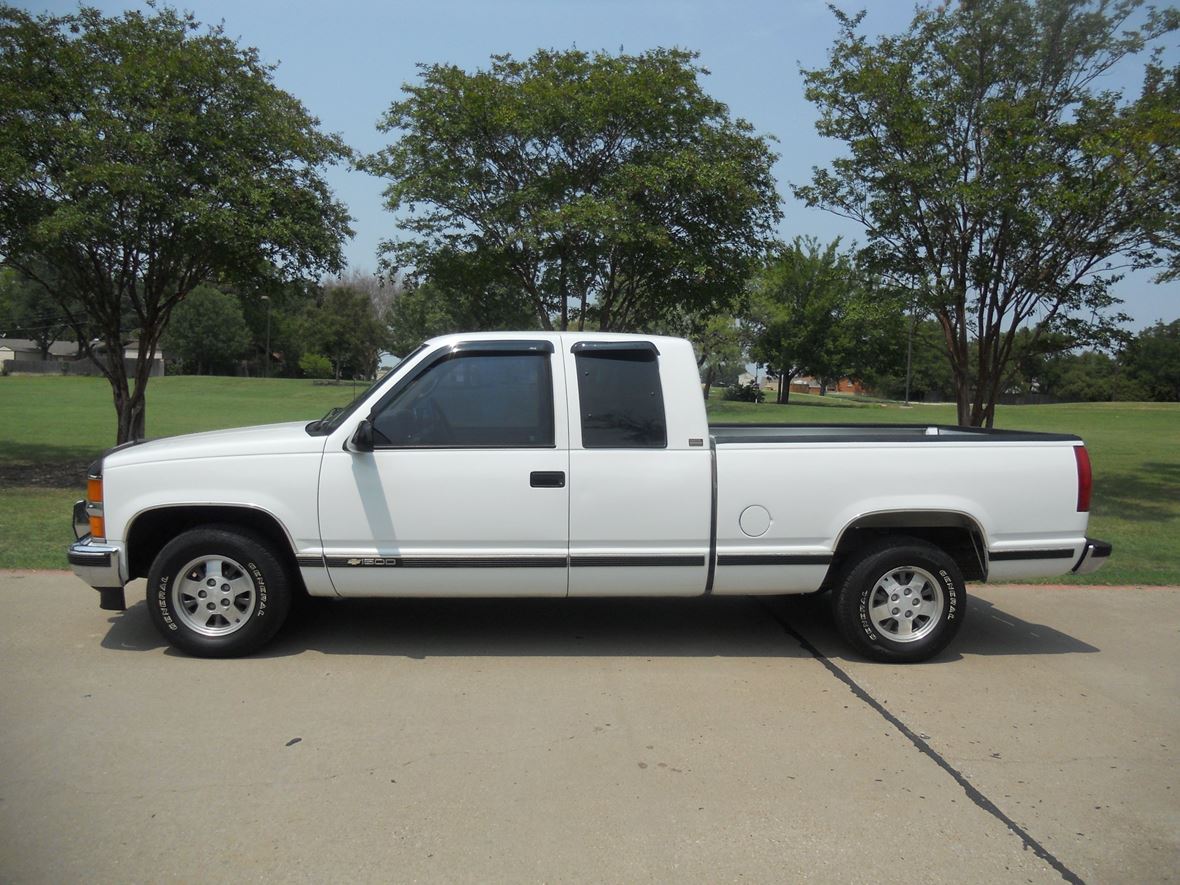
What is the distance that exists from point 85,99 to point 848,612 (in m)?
11.1

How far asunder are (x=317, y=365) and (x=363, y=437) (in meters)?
68.9

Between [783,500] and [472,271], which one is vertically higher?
[472,271]

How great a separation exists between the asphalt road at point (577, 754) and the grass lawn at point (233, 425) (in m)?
2.85

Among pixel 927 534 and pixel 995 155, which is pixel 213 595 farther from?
pixel 995 155

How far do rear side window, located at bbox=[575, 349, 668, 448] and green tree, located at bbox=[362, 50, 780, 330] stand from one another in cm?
729

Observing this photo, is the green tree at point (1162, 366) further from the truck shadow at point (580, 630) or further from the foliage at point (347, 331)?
the truck shadow at point (580, 630)

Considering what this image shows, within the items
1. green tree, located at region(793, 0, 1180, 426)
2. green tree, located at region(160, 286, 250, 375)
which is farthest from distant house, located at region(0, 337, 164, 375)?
green tree, located at region(793, 0, 1180, 426)

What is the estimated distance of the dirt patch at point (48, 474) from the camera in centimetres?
1352

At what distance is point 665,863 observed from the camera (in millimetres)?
3436

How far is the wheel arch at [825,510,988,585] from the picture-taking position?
5.62 m

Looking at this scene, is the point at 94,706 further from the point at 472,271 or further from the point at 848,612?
the point at 472,271

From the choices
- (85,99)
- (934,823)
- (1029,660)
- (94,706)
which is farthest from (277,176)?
(934,823)

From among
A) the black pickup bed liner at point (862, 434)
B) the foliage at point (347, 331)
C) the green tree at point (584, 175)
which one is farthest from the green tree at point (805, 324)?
the black pickup bed liner at point (862, 434)

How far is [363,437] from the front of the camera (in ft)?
17.2
